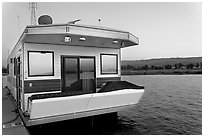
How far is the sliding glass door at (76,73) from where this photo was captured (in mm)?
5801

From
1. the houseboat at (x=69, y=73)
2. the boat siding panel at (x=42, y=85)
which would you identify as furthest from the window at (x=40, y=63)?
the boat siding panel at (x=42, y=85)

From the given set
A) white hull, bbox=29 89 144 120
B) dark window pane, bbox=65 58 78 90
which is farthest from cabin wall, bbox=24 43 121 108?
white hull, bbox=29 89 144 120

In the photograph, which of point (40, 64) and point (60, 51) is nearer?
point (40, 64)

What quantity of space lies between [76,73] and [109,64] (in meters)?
1.46

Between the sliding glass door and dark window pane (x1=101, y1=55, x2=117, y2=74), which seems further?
dark window pane (x1=101, y1=55, x2=117, y2=74)

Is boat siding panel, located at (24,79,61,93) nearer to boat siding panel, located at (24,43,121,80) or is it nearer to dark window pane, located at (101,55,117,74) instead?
boat siding panel, located at (24,43,121,80)

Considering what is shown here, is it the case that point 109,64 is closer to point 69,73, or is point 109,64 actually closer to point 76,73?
point 76,73

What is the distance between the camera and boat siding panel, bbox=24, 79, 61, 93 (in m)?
5.14

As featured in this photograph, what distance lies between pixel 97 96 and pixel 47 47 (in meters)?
2.19

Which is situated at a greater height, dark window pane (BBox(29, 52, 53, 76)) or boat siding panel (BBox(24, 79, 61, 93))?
dark window pane (BBox(29, 52, 53, 76))

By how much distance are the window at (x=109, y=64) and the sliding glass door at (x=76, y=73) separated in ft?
1.78

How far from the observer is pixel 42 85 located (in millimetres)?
5367

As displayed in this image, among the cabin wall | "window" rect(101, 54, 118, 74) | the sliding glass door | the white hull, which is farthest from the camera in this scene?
"window" rect(101, 54, 118, 74)

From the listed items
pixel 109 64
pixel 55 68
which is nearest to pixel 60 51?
pixel 55 68
